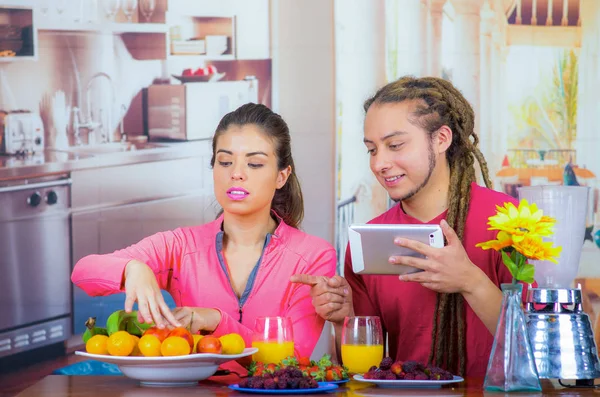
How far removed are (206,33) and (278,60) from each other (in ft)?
1.14

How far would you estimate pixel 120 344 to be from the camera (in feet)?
6.35

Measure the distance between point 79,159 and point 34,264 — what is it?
20.0 inches

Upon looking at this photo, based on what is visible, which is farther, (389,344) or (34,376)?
(34,376)

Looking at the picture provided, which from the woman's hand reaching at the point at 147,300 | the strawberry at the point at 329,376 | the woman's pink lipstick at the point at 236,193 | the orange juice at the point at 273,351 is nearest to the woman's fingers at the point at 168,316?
the woman's hand reaching at the point at 147,300

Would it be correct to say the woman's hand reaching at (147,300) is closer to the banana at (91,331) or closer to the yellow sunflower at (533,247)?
the banana at (91,331)

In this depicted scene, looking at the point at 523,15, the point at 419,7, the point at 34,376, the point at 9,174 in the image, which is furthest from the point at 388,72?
the point at 34,376

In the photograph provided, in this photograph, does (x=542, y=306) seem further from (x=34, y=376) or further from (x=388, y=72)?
(x=34, y=376)

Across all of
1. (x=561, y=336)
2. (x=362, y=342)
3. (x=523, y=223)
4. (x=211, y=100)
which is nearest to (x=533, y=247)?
(x=523, y=223)

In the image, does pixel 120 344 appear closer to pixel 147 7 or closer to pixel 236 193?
pixel 236 193

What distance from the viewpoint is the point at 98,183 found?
13.6ft

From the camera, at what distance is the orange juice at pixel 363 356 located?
213cm

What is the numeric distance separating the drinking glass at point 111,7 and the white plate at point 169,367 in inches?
99.1

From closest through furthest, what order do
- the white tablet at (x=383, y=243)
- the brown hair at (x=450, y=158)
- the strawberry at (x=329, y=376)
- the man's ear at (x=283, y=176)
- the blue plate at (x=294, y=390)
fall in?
the blue plate at (x=294, y=390) → the strawberry at (x=329, y=376) → the white tablet at (x=383, y=243) → the brown hair at (x=450, y=158) → the man's ear at (x=283, y=176)

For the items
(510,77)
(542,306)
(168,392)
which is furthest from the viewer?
(510,77)
